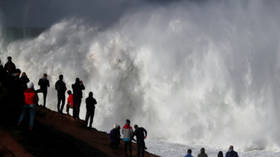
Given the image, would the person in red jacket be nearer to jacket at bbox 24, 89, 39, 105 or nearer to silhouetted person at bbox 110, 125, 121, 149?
jacket at bbox 24, 89, 39, 105

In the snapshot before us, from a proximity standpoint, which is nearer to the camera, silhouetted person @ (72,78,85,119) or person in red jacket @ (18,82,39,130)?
person in red jacket @ (18,82,39,130)

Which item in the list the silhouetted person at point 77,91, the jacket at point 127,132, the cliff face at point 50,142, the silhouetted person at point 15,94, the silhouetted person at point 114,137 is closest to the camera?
the cliff face at point 50,142

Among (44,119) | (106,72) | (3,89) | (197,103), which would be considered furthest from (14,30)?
(3,89)

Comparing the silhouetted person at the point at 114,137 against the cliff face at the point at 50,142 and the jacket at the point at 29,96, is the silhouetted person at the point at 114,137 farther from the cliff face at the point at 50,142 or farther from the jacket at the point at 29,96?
the jacket at the point at 29,96

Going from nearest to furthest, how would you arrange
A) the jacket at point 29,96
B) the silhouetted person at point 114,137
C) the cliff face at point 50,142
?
the cliff face at point 50,142 → the jacket at point 29,96 → the silhouetted person at point 114,137

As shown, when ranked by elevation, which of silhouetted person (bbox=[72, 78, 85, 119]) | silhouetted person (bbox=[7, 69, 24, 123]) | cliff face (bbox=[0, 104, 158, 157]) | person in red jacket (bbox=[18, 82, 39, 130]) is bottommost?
cliff face (bbox=[0, 104, 158, 157])

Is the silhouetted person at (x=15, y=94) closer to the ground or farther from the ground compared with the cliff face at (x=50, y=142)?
farther from the ground

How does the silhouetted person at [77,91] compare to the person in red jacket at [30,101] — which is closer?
the person in red jacket at [30,101]

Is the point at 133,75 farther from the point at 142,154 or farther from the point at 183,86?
the point at 142,154

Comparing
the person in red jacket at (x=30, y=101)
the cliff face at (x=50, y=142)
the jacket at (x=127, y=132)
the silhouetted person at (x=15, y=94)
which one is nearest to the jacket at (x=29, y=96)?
the person in red jacket at (x=30, y=101)

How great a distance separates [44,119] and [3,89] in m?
4.31

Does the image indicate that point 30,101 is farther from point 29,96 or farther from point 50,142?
point 50,142

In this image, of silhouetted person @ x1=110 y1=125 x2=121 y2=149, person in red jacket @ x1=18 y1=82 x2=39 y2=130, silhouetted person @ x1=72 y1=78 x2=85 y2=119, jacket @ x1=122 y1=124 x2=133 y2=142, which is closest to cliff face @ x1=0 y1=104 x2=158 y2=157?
silhouetted person @ x1=110 y1=125 x2=121 y2=149

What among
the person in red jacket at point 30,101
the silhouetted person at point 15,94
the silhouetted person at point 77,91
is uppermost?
the silhouetted person at point 77,91
